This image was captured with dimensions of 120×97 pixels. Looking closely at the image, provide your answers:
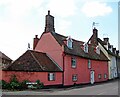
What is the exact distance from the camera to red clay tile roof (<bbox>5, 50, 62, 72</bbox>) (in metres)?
30.7

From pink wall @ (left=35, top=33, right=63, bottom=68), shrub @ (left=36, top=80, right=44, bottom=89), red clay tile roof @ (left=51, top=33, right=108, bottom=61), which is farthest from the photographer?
red clay tile roof @ (left=51, top=33, right=108, bottom=61)

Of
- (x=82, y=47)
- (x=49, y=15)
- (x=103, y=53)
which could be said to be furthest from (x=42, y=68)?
(x=103, y=53)

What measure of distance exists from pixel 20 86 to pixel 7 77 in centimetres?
200

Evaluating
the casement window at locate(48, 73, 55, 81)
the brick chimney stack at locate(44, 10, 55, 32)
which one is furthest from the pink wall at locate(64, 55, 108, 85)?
the brick chimney stack at locate(44, 10, 55, 32)

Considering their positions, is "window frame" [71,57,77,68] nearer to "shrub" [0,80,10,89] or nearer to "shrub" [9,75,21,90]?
"shrub" [9,75,21,90]

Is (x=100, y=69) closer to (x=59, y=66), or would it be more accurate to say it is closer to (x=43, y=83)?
(x=59, y=66)

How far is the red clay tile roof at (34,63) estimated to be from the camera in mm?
30703

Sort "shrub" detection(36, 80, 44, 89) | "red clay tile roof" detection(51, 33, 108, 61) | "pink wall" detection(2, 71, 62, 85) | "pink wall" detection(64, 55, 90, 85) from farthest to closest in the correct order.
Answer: "red clay tile roof" detection(51, 33, 108, 61), "pink wall" detection(64, 55, 90, 85), "shrub" detection(36, 80, 44, 89), "pink wall" detection(2, 71, 62, 85)

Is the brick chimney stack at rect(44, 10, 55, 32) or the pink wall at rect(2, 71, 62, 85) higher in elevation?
the brick chimney stack at rect(44, 10, 55, 32)

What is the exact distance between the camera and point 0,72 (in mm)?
28766

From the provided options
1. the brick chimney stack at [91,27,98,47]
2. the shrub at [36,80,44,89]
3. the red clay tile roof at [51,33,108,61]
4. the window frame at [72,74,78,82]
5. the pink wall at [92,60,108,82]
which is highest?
the brick chimney stack at [91,27,98,47]

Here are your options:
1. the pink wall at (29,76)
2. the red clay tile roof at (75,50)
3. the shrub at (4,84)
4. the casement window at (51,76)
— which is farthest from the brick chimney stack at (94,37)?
the shrub at (4,84)

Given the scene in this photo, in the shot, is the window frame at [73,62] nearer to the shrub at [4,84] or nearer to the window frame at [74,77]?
the window frame at [74,77]

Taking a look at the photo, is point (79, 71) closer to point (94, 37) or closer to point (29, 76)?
point (29, 76)
